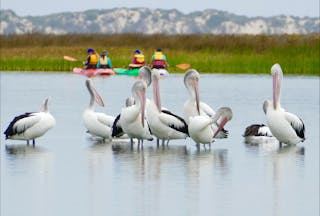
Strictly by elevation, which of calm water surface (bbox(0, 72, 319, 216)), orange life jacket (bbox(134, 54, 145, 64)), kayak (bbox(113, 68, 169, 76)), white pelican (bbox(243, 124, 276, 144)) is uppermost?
orange life jacket (bbox(134, 54, 145, 64))

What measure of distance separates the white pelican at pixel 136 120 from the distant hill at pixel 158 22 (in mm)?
135547

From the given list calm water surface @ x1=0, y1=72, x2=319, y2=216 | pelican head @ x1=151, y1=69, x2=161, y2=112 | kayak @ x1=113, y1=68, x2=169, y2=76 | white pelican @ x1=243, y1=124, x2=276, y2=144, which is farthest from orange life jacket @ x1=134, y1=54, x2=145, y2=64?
white pelican @ x1=243, y1=124, x2=276, y2=144

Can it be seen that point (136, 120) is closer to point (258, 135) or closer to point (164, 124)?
point (164, 124)

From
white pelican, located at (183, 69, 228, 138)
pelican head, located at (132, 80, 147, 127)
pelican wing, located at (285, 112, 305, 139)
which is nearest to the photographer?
pelican head, located at (132, 80, 147, 127)

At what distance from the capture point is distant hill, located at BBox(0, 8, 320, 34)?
151 m

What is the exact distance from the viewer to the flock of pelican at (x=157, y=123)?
12867mm

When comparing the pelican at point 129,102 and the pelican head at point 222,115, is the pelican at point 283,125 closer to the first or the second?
the pelican head at point 222,115

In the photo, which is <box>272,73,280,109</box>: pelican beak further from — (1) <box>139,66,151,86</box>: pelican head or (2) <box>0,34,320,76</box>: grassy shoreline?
(2) <box>0,34,320,76</box>: grassy shoreline

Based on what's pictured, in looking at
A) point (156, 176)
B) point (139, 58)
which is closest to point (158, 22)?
point (139, 58)

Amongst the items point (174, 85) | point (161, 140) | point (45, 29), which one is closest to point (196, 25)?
point (45, 29)

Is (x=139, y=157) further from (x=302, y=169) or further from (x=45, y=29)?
(x=45, y=29)

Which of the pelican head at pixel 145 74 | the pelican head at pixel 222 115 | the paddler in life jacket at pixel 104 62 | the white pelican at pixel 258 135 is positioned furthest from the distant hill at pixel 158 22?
the pelican head at pixel 222 115

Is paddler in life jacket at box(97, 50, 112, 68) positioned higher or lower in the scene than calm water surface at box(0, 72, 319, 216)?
higher

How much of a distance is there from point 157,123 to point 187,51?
26.2 meters
